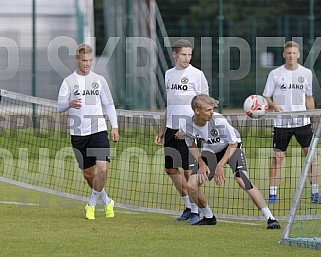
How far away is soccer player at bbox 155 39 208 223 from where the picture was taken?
1138 centimetres

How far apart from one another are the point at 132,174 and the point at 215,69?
8.05 m

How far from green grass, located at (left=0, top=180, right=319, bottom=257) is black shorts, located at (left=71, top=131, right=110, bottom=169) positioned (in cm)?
72

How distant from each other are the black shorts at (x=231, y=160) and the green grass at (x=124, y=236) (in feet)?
2.14

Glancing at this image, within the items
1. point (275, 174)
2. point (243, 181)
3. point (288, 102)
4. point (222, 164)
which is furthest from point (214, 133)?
point (288, 102)

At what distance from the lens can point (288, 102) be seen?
1345cm

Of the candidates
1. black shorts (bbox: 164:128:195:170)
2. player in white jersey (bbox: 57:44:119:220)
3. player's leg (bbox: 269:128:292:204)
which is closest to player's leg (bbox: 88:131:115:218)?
player in white jersey (bbox: 57:44:119:220)

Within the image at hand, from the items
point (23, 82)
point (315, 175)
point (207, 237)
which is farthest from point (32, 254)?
point (23, 82)

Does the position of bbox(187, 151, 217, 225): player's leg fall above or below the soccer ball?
below

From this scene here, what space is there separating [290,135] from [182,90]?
2390 mm

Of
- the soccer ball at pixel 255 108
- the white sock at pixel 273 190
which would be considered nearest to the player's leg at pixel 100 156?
the soccer ball at pixel 255 108

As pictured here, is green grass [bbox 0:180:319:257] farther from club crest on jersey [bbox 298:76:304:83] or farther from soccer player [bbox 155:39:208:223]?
club crest on jersey [bbox 298:76:304:83]

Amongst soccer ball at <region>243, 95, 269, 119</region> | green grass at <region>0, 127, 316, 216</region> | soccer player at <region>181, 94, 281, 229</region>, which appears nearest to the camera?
soccer player at <region>181, 94, 281, 229</region>

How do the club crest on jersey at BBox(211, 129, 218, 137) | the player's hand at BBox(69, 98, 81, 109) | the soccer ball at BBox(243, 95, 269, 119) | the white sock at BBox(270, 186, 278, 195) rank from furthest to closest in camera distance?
the white sock at BBox(270, 186, 278, 195) < the soccer ball at BBox(243, 95, 269, 119) < the player's hand at BBox(69, 98, 81, 109) < the club crest on jersey at BBox(211, 129, 218, 137)

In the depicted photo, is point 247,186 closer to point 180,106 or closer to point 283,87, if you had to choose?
point 180,106
